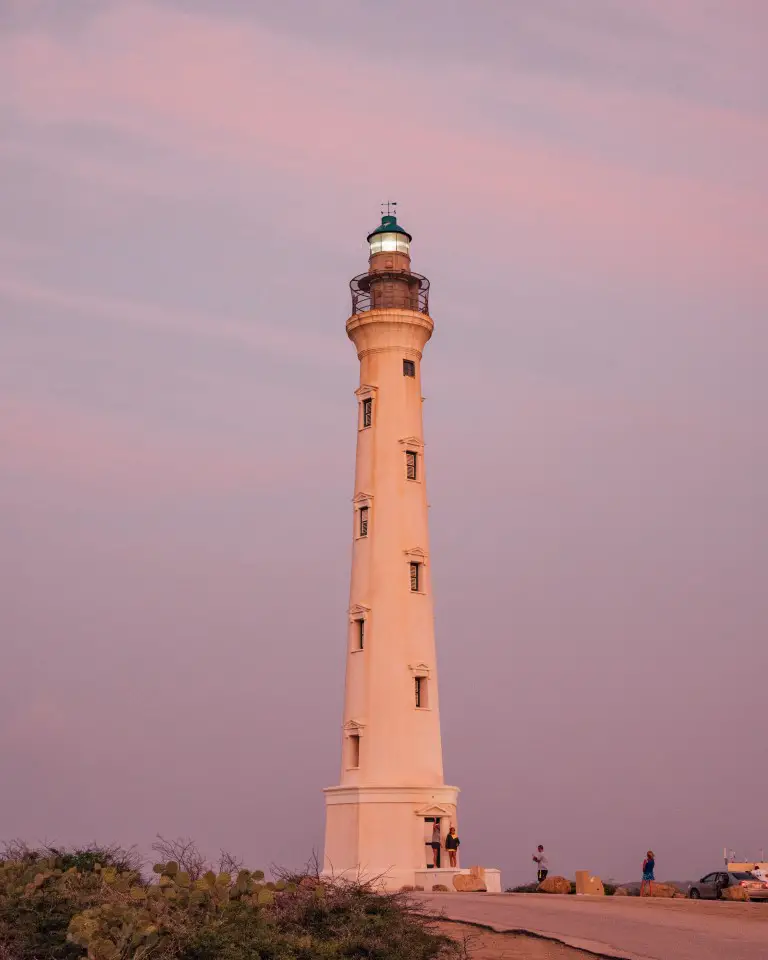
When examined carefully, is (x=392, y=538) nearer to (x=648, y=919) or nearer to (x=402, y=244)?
(x=402, y=244)

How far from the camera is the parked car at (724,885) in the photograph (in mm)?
36656

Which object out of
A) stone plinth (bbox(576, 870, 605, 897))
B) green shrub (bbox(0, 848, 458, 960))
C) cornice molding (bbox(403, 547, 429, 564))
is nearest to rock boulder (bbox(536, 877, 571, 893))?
stone plinth (bbox(576, 870, 605, 897))

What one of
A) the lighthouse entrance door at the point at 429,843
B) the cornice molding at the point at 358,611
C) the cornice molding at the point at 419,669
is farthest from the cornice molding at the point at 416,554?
the lighthouse entrance door at the point at 429,843

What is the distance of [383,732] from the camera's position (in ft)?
142

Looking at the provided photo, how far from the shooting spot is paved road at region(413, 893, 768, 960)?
19391 millimetres

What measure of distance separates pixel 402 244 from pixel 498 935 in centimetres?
3300

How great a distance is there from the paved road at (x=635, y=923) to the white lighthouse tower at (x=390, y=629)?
11.1 metres

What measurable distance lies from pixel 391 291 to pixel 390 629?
13.1 meters

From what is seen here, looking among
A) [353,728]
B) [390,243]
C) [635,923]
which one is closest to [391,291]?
[390,243]

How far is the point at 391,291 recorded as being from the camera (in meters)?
48.2

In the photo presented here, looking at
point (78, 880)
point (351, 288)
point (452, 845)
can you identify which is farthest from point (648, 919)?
point (351, 288)

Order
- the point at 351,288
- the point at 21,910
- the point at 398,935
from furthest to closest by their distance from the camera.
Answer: the point at 351,288
the point at 21,910
the point at 398,935

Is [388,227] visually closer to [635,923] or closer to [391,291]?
[391,291]

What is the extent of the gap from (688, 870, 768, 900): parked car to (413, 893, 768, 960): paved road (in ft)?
23.7
